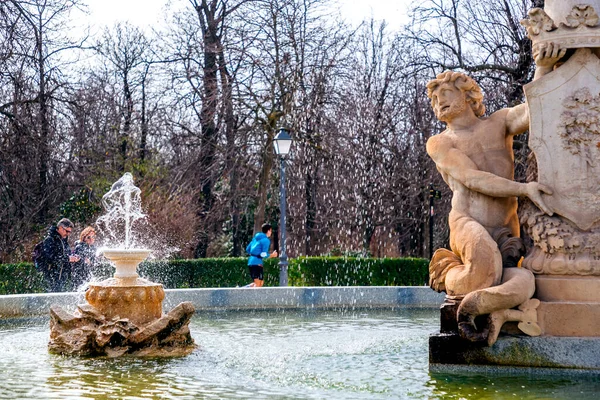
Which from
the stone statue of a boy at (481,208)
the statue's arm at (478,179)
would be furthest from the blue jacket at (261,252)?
the statue's arm at (478,179)

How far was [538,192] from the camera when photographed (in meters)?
6.92

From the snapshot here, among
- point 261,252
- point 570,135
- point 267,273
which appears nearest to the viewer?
point 570,135

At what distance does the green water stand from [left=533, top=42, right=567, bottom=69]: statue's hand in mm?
2479

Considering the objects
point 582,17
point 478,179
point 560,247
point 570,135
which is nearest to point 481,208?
point 478,179

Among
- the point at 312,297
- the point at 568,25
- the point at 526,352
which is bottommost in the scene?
the point at 526,352

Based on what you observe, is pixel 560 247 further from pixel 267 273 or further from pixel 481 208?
pixel 267 273

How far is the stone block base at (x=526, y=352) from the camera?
6574 mm

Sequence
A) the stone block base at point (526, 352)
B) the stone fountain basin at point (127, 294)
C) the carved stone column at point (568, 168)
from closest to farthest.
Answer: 1. the stone block base at point (526, 352)
2. the carved stone column at point (568, 168)
3. the stone fountain basin at point (127, 294)

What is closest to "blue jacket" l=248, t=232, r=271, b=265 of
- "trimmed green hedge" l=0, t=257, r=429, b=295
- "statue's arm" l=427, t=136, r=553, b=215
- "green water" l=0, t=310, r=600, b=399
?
"trimmed green hedge" l=0, t=257, r=429, b=295

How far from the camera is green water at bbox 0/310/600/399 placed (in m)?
5.86

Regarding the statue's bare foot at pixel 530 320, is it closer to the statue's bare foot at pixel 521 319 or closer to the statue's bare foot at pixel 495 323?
the statue's bare foot at pixel 521 319

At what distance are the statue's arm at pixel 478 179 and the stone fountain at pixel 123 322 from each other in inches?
108

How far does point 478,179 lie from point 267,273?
423 inches

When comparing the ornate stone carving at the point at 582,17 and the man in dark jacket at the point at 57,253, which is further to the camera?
the man in dark jacket at the point at 57,253
